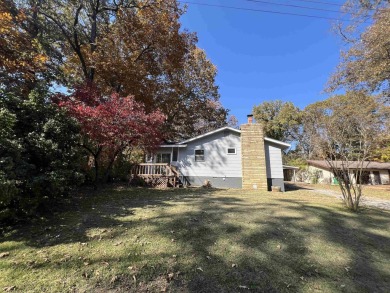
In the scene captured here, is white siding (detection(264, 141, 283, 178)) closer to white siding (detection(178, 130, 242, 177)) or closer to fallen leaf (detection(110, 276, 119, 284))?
white siding (detection(178, 130, 242, 177))

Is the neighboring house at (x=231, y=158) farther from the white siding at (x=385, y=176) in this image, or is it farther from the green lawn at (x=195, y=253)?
the white siding at (x=385, y=176)

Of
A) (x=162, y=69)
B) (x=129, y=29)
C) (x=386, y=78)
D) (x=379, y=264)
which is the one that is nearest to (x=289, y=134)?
(x=386, y=78)

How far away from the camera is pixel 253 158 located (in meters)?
14.5

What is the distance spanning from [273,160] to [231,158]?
9.18 ft

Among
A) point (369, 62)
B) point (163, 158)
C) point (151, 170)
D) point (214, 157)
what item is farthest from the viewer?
point (163, 158)

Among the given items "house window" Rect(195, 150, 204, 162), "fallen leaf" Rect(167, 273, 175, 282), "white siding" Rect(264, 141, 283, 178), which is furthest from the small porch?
"fallen leaf" Rect(167, 273, 175, 282)

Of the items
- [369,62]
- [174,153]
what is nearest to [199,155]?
[174,153]

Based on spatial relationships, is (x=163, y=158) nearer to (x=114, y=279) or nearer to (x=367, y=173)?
(x=114, y=279)

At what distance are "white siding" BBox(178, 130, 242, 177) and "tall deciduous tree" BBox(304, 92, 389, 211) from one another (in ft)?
17.2

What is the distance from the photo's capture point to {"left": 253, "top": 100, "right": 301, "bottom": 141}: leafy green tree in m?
33.2

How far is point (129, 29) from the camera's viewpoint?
14148 millimetres

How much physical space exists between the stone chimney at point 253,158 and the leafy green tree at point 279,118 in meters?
20.7

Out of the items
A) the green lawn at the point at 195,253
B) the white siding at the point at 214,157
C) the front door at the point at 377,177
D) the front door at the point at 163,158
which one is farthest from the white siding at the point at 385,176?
the green lawn at the point at 195,253

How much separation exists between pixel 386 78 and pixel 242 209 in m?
11.8
